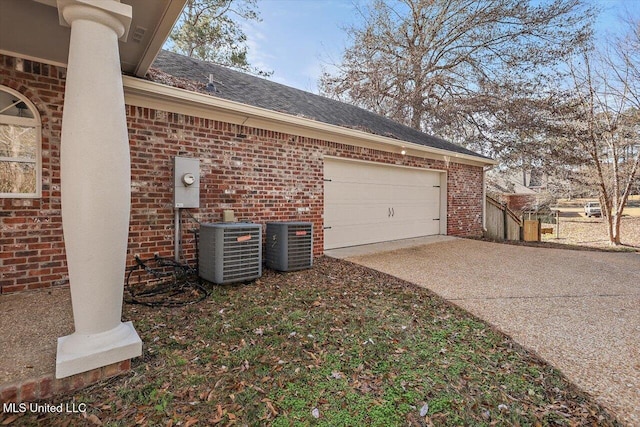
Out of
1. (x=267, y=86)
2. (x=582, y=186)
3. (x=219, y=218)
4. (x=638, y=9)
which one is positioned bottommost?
(x=219, y=218)

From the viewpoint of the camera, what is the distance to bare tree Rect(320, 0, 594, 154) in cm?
1062

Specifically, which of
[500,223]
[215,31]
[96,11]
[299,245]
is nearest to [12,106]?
[96,11]

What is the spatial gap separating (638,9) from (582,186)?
238 inches

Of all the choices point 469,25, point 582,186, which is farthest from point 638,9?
point 582,186

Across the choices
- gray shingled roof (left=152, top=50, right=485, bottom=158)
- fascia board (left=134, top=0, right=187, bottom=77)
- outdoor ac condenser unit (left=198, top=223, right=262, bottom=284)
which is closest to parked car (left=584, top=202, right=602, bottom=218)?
gray shingled roof (left=152, top=50, right=485, bottom=158)

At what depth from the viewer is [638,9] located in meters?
9.30

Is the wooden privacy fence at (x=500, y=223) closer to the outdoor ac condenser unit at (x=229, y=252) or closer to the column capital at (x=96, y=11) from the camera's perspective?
the outdoor ac condenser unit at (x=229, y=252)

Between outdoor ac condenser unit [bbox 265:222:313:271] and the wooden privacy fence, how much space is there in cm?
776

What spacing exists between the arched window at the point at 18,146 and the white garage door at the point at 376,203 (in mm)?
4199

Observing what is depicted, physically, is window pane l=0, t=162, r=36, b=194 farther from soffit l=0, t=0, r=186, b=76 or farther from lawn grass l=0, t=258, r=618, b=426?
lawn grass l=0, t=258, r=618, b=426

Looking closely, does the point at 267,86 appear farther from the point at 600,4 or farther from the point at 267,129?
the point at 600,4

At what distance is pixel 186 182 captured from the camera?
4008 mm

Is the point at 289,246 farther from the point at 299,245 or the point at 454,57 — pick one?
the point at 454,57

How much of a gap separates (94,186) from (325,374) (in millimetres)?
1958
